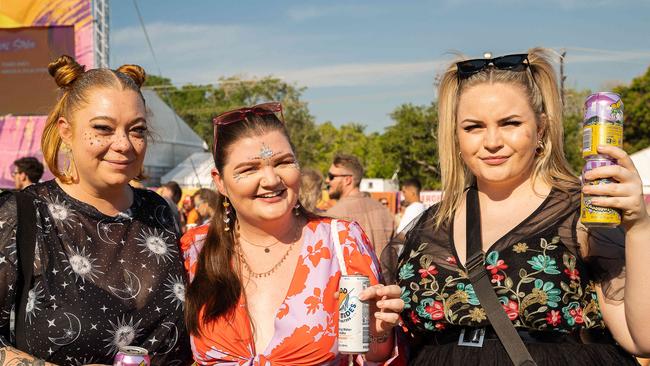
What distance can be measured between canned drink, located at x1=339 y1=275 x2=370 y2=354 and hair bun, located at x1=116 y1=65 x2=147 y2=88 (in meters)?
1.39

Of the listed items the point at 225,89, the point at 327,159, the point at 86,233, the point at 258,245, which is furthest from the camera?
the point at 225,89

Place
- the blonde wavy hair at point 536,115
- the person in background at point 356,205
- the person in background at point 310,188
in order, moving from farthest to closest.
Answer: the person in background at point 356,205 → the person in background at point 310,188 → the blonde wavy hair at point 536,115

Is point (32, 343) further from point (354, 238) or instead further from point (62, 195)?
point (354, 238)

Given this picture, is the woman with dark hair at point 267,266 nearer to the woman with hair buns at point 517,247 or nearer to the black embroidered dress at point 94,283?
the black embroidered dress at point 94,283

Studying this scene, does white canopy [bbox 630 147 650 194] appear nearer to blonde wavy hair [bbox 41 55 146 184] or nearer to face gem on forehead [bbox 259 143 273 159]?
face gem on forehead [bbox 259 143 273 159]

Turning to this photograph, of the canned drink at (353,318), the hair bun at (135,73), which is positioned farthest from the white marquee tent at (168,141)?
the canned drink at (353,318)

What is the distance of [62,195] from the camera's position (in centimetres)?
280

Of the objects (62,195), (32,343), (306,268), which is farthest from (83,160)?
(306,268)

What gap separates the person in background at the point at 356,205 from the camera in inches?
275

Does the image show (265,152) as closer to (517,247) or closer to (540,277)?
(517,247)

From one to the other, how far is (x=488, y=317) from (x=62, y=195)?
1705mm

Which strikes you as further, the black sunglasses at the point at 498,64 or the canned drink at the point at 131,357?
the black sunglasses at the point at 498,64

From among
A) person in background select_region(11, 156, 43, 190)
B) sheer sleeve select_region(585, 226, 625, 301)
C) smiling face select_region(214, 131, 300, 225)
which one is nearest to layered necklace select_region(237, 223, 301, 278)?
smiling face select_region(214, 131, 300, 225)

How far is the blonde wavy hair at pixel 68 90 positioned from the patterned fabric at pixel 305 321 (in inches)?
35.4
